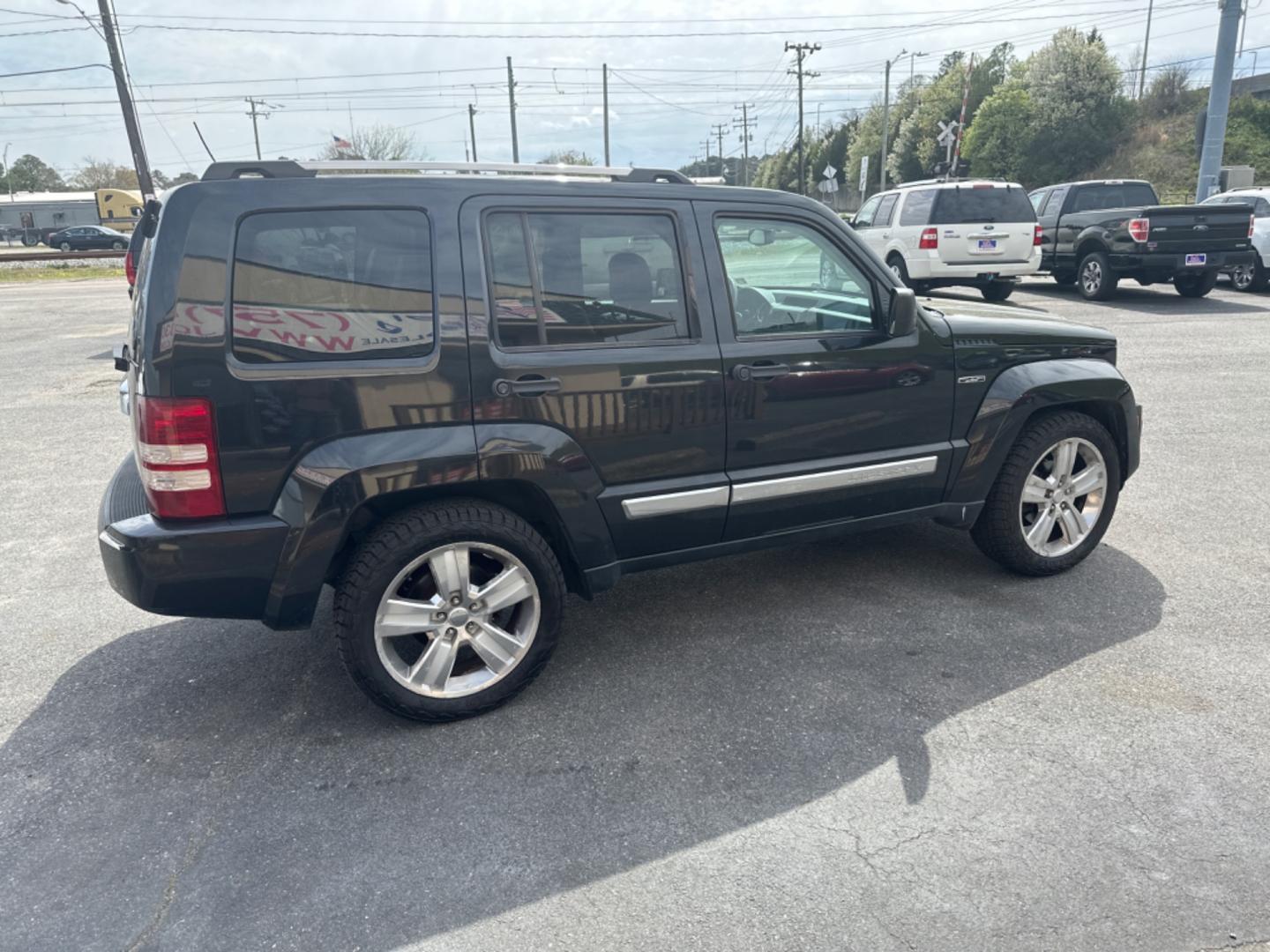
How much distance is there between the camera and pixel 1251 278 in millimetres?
14898

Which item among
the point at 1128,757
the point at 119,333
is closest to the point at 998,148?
the point at 119,333

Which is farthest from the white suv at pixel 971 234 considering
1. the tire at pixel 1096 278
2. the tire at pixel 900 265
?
the tire at pixel 1096 278

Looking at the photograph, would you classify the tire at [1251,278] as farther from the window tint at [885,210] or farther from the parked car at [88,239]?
the parked car at [88,239]

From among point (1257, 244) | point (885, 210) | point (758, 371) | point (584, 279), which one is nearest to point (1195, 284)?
point (1257, 244)

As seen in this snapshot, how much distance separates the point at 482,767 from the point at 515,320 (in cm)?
149

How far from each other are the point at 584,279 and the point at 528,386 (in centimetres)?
46

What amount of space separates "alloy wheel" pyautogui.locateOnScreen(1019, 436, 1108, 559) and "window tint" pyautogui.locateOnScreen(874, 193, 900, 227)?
11.3 meters

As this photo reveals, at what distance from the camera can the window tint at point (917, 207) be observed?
13.6m

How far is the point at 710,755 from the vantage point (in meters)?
2.96

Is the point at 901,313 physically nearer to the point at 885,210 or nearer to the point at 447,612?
the point at 447,612

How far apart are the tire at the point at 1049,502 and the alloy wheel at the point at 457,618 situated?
2209 millimetres

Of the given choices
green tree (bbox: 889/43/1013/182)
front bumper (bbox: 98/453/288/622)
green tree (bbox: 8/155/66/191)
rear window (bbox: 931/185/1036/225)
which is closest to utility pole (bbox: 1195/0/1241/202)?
rear window (bbox: 931/185/1036/225)

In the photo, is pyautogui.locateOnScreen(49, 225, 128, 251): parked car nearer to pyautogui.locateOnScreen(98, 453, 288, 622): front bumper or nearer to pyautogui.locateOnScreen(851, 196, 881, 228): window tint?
pyautogui.locateOnScreen(851, 196, 881, 228): window tint

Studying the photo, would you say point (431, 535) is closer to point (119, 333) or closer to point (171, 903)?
point (171, 903)
